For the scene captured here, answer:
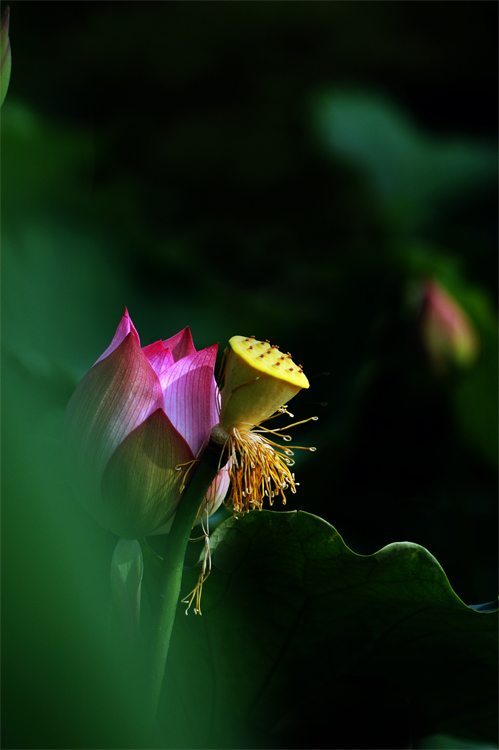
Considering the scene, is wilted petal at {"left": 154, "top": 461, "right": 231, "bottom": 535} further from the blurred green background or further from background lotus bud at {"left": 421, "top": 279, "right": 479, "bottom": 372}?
background lotus bud at {"left": 421, "top": 279, "right": 479, "bottom": 372}

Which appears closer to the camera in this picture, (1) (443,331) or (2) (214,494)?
(2) (214,494)

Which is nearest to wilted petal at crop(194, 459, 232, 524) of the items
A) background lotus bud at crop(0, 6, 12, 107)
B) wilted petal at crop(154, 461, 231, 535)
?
wilted petal at crop(154, 461, 231, 535)

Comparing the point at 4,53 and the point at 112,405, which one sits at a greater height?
the point at 4,53

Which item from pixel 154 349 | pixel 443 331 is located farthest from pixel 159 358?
pixel 443 331

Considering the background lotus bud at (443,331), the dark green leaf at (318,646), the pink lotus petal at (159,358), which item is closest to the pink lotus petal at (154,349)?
the pink lotus petal at (159,358)

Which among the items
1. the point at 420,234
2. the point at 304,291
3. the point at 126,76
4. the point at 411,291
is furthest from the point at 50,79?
the point at 411,291

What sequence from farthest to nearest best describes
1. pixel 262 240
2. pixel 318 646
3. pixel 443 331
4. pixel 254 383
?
pixel 262 240, pixel 443 331, pixel 318 646, pixel 254 383

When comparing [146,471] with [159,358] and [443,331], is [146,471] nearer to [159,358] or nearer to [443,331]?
[159,358]
